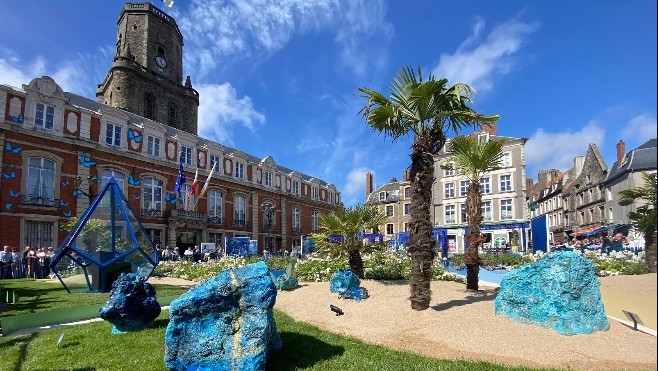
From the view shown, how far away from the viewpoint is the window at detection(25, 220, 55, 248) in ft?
79.9

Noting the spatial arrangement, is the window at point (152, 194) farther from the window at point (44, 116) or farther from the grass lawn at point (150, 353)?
the grass lawn at point (150, 353)

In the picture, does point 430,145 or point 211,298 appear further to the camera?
point 430,145

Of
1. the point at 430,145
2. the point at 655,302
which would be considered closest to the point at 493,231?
the point at 430,145

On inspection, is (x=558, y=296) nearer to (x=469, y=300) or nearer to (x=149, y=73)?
(x=469, y=300)

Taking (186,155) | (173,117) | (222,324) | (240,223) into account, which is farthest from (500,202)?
(222,324)

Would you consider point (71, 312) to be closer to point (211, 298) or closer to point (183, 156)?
point (211, 298)

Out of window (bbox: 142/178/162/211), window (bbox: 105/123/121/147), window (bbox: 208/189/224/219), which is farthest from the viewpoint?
window (bbox: 208/189/224/219)

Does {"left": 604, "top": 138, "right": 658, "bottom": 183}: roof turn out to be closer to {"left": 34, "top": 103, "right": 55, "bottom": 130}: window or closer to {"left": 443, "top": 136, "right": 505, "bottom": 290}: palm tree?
{"left": 443, "top": 136, "right": 505, "bottom": 290}: palm tree

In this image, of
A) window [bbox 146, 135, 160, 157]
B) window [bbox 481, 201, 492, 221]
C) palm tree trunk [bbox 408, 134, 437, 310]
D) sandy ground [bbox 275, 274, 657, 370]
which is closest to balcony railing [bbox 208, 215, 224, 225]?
window [bbox 146, 135, 160, 157]

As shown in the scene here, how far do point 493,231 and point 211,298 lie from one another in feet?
128

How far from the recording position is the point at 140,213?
3084 cm

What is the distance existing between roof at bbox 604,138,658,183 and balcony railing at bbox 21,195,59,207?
29.9 metres

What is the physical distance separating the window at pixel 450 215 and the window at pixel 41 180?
116ft

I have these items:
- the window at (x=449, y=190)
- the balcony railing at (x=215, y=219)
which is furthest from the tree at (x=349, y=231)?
the window at (x=449, y=190)
